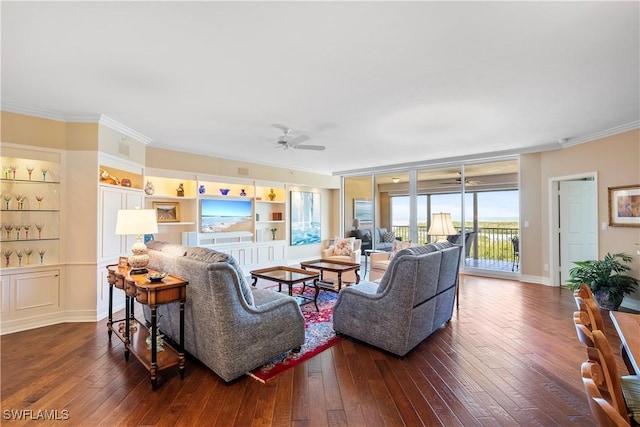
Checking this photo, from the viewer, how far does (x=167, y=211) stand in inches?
228

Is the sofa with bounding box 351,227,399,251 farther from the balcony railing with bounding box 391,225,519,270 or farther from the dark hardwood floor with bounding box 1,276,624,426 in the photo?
the dark hardwood floor with bounding box 1,276,624,426

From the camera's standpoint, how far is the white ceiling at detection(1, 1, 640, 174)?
6.29ft

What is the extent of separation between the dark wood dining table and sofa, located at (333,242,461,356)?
4.38 ft

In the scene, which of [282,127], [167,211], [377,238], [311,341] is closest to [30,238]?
[167,211]

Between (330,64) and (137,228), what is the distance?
2419mm

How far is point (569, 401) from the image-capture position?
215 centimetres

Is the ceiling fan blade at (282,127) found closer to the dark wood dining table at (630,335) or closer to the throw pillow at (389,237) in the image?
the dark wood dining table at (630,335)

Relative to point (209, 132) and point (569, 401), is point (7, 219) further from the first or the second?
point (569, 401)

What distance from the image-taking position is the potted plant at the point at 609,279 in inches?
161

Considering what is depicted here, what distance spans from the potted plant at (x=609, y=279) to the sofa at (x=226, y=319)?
4.38 metres

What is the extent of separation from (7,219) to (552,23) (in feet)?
18.8

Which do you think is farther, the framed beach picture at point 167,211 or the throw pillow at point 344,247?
the throw pillow at point 344,247

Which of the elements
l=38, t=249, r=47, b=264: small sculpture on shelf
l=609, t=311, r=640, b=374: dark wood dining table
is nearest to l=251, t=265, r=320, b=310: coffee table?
l=38, t=249, r=47, b=264: small sculpture on shelf

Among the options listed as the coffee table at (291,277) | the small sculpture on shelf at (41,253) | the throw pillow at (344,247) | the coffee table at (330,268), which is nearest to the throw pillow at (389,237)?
the throw pillow at (344,247)
